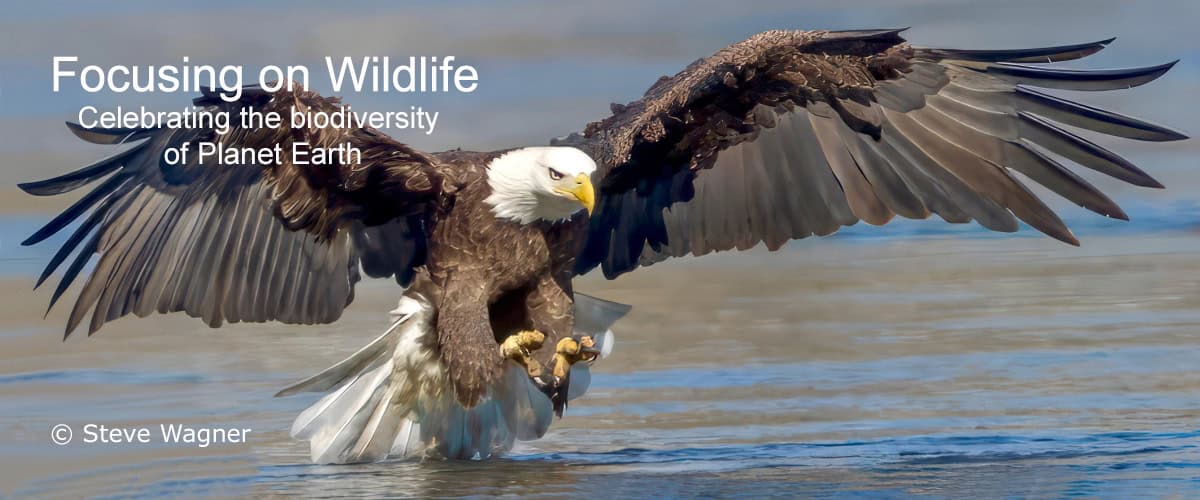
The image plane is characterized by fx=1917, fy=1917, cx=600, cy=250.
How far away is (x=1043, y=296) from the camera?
8.35 meters

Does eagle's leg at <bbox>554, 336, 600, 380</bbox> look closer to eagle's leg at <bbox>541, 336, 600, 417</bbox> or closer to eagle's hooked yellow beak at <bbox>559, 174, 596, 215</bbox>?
eagle's leg at <bbox>541, 336, 600, 417</bbox>

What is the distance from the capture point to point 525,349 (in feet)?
21.0

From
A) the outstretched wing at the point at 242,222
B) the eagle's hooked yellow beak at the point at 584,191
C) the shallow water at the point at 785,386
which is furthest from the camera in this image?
the outstretched wing at the point at 242,222

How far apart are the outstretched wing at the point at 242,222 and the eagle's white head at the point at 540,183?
229 millimetres

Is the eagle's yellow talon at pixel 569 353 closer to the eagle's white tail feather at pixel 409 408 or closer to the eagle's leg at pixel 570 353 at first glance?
the eagle's leg at pixel 570 353

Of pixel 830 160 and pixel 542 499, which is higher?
pixel 830 160

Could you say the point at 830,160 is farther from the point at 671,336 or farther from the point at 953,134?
the point at 671,336

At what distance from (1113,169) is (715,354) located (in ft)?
6.65

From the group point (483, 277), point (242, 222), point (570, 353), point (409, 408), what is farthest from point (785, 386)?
point (242, 222)

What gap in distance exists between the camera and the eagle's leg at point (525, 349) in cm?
638

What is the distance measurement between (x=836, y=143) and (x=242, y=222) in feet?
6.94

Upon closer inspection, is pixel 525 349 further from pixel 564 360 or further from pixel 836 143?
pixel 836 143

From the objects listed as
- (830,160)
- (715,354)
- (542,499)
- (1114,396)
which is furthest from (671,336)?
(542,499)

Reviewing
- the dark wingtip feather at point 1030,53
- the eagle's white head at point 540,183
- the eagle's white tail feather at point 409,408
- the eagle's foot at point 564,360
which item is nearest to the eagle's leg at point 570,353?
the eagle's foot at point 564,360
